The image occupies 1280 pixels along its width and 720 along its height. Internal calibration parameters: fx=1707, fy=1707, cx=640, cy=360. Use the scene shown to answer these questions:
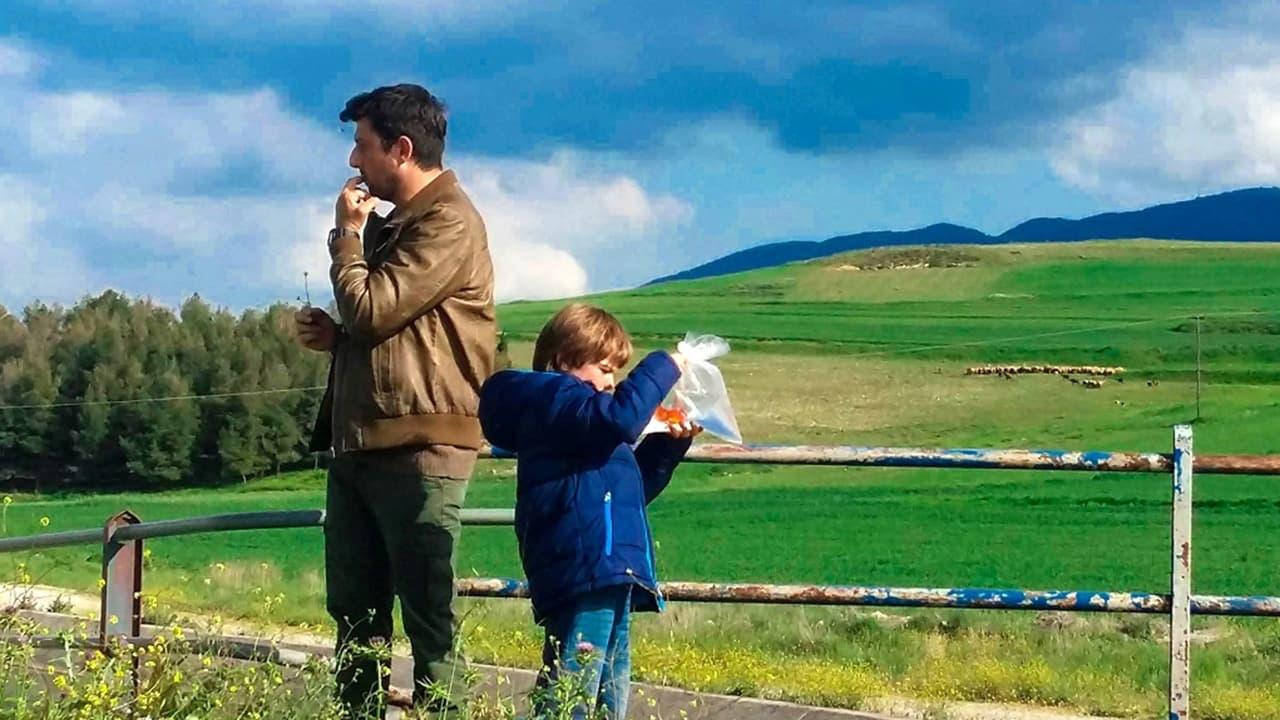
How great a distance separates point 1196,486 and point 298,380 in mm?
32920

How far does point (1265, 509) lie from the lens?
2723cm

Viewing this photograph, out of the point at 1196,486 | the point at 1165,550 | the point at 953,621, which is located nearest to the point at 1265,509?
the point at 1196,486

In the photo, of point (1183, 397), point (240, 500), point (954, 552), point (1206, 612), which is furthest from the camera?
point (1183, 397)

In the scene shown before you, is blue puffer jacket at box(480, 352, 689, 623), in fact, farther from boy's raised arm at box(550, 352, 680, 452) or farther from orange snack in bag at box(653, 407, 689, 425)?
orange snack in bag at box(653, 407, 689, 425)

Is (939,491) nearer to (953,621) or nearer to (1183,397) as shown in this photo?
(1183,397)

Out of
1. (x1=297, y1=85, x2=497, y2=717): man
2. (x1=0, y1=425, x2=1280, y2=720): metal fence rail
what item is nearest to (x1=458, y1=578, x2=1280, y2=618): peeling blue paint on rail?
(x1=0, y1=425, x2=1280, y2=720): metal fence rail

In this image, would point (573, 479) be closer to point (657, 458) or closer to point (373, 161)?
point (657, 458)

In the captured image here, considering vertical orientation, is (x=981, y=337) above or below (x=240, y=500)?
above

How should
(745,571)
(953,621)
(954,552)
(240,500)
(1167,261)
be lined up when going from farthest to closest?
(1167,261)
(240,500)
(954,552)
(745,571)
(953,621)

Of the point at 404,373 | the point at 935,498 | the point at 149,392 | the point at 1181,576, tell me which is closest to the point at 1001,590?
the point at 1181,576

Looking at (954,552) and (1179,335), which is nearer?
(954,552)

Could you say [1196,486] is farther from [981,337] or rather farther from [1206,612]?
[981,337]

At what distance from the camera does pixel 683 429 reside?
172 inches

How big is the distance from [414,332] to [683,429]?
73cm
